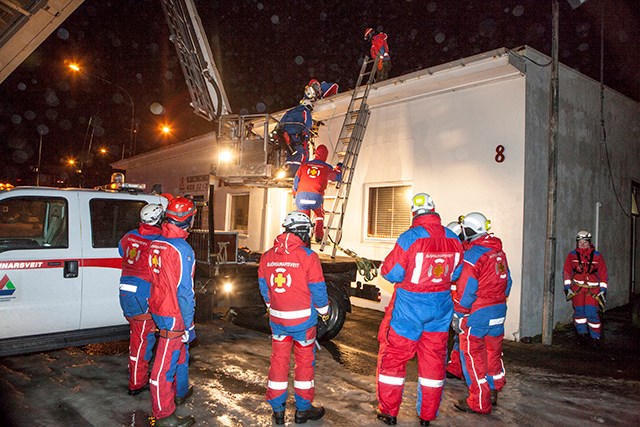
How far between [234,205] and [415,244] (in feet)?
34.5

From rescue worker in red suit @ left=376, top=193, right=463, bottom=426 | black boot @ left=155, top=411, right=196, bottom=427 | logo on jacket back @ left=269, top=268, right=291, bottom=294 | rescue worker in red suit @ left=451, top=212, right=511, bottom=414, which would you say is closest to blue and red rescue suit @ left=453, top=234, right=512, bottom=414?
rescue worker in red suit @ left=451, top=212, right=511, bottom=414

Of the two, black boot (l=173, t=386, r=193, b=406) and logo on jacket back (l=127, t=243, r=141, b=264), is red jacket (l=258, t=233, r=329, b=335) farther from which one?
logo on jacket back (l=127, t=243, r=141, b=264)

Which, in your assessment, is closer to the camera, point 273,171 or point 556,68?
point 556,68

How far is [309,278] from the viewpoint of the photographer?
3.75 m

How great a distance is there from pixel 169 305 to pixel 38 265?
6.46ft

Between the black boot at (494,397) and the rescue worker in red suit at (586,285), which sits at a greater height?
the rescue worker in red suit at (586,285)

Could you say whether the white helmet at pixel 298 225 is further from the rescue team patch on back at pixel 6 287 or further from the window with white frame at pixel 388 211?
the window with white frame at pixel 388 211

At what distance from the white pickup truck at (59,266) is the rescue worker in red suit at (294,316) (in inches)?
89.3

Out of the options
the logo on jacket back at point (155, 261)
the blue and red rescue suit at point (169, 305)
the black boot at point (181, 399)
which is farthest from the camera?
the black boot at point (181, 399)

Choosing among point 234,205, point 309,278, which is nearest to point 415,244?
point 309,278

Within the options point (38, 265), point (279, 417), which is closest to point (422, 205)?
point (279, 417)

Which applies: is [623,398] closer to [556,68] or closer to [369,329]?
[369,329]

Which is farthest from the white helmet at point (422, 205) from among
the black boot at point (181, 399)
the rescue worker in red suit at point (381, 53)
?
the rescue worker in red suit at point (381, 53)

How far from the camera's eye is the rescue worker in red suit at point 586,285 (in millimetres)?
7043
